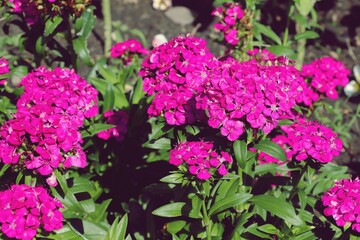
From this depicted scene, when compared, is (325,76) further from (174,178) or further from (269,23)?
(269,23)

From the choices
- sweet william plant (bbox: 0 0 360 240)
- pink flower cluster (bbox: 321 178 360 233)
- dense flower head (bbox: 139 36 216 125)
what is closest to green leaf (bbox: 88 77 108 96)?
sweet william plant (bbox: 0 0 360 240)

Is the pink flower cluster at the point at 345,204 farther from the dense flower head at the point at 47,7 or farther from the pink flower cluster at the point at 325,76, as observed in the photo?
the dense flower head at the point at 47,7

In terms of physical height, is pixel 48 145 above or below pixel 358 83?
above

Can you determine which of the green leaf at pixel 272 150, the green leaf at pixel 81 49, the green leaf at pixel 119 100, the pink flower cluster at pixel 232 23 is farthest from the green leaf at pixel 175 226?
the pink flower cluster at pixel 232 23

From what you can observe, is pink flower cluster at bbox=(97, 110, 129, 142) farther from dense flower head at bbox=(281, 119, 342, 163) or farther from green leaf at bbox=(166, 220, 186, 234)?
dense flower head at bbox=(281, 119, 342, 163)

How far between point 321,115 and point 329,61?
56.2 inches

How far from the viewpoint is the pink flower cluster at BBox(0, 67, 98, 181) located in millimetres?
2309

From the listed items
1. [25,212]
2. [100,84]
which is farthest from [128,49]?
[25,212]

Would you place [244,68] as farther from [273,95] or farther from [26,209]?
[26,209]

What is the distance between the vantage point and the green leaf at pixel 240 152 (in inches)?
96.1

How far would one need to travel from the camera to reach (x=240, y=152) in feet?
8.06

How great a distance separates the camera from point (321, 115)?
4.96 meters

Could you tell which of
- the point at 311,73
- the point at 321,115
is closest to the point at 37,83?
the point at 311,73

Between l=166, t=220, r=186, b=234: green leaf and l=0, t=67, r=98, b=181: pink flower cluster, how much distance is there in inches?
28.8
